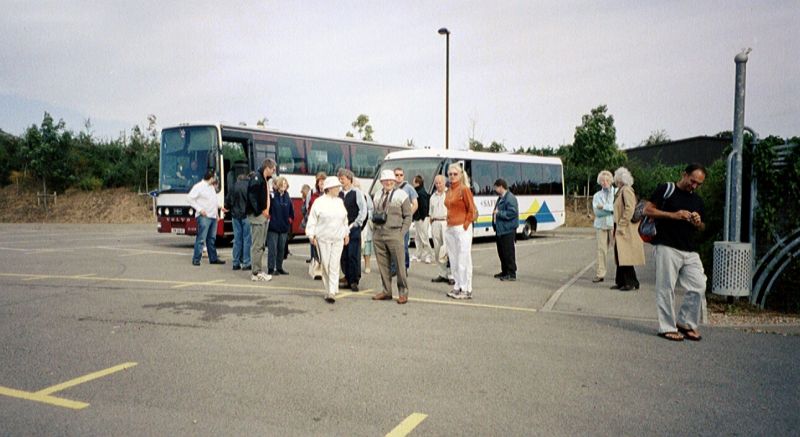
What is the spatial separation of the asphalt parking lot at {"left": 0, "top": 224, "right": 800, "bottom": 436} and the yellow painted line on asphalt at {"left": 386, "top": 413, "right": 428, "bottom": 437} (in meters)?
0.02

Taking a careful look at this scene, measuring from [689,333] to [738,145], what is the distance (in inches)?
120

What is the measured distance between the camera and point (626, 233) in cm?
925

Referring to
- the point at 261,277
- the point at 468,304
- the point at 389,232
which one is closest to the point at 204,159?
the point at 261,277

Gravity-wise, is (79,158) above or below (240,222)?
above

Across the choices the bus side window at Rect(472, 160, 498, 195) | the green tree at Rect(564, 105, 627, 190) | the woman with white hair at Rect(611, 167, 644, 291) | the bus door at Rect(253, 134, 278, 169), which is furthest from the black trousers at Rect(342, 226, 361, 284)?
the green tree at Rect(564, 105, 627, 190)

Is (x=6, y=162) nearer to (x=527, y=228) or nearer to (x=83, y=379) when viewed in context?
(x=527, y=228)

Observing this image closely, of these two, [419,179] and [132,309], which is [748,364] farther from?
[419,179]

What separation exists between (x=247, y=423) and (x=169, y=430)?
475mm

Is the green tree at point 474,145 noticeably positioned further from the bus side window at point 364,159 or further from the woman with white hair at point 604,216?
the woman with white hair at point 604,216

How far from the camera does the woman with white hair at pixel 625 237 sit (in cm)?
919

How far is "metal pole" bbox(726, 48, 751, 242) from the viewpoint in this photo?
7836mm

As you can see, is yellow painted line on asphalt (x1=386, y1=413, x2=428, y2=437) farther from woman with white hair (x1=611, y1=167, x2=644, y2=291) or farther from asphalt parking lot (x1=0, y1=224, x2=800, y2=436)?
woman with white hair (x1=611, y1=167, x2=644, y2=291)

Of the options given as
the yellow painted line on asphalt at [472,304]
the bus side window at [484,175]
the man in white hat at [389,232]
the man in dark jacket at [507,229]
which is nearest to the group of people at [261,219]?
the man in white hat at [389,232]

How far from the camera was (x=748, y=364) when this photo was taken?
17.5 feet
